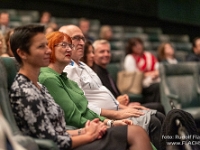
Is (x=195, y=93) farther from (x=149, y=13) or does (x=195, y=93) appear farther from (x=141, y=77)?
(x=149, y=13)

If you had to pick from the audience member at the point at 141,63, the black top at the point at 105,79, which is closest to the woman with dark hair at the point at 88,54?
the black top at the point at 105,79

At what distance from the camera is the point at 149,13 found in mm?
9398

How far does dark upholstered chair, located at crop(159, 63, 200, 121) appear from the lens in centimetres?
438

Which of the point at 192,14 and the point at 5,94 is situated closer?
the point at 5,94

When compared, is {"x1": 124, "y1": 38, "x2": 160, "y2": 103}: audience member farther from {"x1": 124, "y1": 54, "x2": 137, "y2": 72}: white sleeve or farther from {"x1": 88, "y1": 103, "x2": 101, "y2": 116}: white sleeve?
{"x1": 88, "y1": 103, "x2": 101, "y2": 116}: white sleeve

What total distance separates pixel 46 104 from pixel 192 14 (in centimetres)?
703

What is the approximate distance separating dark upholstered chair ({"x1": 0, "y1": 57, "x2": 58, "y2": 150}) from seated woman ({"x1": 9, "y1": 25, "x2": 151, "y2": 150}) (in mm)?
42

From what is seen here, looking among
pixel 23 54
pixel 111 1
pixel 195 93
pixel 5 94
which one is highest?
pixel 111 1

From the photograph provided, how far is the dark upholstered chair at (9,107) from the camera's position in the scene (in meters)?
1.93

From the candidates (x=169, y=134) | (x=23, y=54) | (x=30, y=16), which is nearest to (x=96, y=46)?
(x=169, y=134)

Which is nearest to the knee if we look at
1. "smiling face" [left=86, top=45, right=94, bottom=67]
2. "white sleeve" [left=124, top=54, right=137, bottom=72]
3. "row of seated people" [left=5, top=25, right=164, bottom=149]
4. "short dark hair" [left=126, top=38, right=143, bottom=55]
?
"row of seated people" [left=5, top=25, right=164, bottom=149]

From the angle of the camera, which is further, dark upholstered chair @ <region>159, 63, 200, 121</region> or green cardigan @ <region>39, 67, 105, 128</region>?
dark upholstered chair @ <region>159, 63, 200, 121</region>

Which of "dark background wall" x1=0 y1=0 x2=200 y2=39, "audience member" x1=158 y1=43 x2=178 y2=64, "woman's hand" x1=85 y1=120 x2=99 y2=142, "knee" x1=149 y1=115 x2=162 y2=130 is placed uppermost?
"dark background wall" x1=0 y1=0 x2=200 y2=39

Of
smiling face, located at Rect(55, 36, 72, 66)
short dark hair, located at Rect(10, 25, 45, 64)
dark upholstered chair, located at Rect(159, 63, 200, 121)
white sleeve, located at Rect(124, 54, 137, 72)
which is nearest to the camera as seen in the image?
short dark hair, located at Rect(10, 25, 45, 64)
